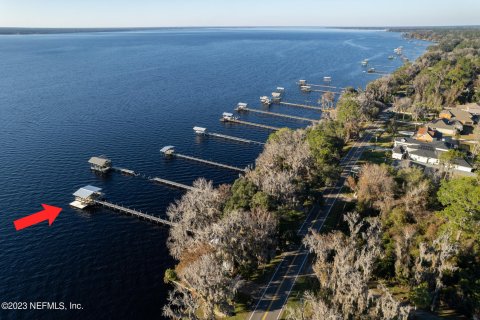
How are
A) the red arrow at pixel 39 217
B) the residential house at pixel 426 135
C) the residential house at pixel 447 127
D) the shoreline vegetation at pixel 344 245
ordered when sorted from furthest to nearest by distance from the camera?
the residential house at pixel 447 127
the residential house at pixel 426 135
the red arrow at pixel 39 217
the shoreline vegetation at pixel 344 245

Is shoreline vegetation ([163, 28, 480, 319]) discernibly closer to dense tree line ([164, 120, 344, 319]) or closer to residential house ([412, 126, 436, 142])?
dense tree line ([164, 120, 344, 319])

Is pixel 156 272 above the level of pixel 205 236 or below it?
below

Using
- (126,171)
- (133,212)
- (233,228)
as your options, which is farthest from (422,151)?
(126,171)

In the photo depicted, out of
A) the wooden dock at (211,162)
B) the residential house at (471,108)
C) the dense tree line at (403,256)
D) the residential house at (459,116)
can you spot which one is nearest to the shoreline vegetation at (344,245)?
the dense tree line at (403,256)

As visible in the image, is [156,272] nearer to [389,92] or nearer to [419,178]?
[419,178]

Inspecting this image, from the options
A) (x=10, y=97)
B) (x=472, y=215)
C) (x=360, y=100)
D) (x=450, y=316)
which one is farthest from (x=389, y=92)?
(x=10, y=97)

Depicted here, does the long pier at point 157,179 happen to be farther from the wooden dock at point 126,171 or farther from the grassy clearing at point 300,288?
the grassy clearing at point 300,288

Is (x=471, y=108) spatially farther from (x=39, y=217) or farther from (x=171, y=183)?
(x=39, y=217)
